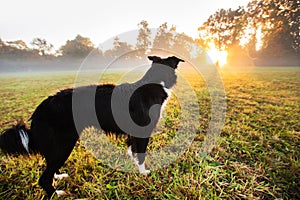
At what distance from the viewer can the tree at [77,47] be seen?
45719mm

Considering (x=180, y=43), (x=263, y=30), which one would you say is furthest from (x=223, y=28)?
(x=180, y=43)

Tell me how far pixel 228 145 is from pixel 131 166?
2.06 meters

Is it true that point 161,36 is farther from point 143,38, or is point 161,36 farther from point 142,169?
point 142,169

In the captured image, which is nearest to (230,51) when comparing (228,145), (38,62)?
(228,145)

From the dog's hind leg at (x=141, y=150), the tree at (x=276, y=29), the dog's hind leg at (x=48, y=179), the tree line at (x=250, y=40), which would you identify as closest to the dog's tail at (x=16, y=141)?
the dog's hind leg at (x=48, y=179)

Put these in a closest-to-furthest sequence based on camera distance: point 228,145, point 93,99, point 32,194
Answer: point 32,194
point 93,99
point 228,145

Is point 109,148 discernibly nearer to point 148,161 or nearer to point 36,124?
Result: point 148,161

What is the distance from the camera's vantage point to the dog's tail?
1941mm

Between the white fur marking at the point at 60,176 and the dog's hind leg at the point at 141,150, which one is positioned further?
the dog's hind leg at the point at 141,150

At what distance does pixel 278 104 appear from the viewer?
5879 millimetres

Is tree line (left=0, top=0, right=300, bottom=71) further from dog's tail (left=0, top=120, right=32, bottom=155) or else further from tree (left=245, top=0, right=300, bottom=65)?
dog's tail (left=0, top=120, right=32, bottom=155)

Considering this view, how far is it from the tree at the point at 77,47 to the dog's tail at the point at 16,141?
46.6 meters

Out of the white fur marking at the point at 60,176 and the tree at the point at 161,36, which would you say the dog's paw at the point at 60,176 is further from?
the tree at the point at 161,36

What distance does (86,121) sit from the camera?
224 cm
